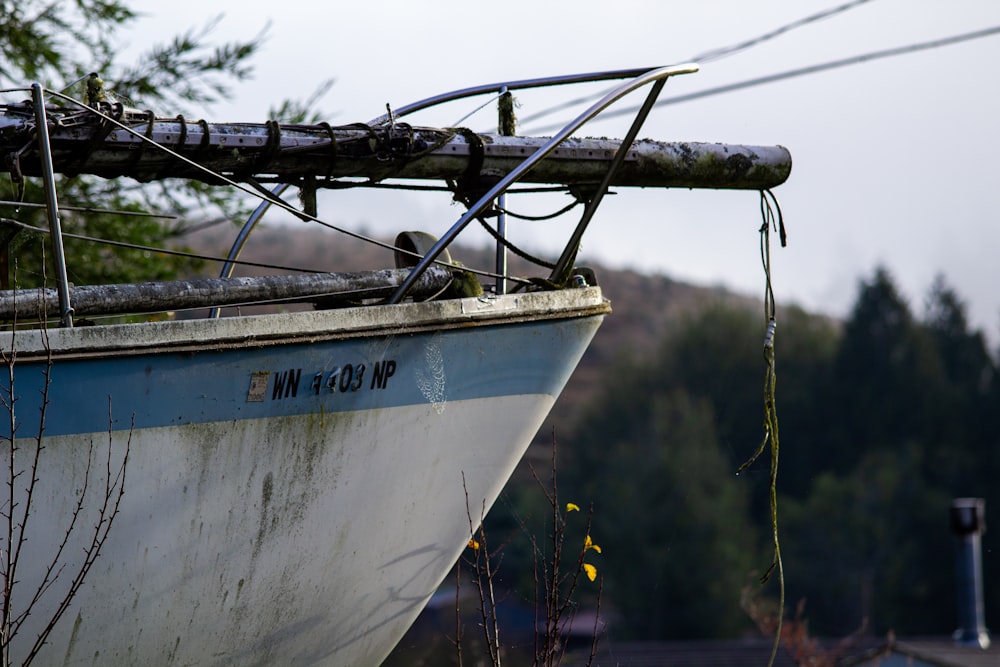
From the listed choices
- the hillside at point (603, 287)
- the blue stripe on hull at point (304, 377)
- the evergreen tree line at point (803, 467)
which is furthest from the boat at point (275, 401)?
the hillside at point (603, 287)

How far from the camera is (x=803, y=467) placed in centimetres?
6041

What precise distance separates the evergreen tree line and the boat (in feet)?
124

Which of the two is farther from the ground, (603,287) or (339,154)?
(339,154)

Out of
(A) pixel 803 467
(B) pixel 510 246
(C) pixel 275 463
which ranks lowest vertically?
(A) pixel 803 467

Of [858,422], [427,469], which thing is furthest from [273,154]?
[858,422]

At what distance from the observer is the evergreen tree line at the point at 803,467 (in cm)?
4916

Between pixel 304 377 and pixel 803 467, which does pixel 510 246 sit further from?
pixel 803 467

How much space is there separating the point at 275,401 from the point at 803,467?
2291 inches

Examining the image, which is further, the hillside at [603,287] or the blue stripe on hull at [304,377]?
the hillside at [603,287]

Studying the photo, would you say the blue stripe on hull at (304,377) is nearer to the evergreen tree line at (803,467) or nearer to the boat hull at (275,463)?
the boat hull at (275,463)

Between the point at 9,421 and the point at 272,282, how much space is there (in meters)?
1.13

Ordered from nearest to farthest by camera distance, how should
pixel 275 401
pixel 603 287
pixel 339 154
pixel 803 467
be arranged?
pixel 275 401, pixel 339 154, pixel 803 467, pixel 603 287

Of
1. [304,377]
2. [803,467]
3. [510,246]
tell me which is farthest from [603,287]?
[304,377]

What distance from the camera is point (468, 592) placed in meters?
42.1
